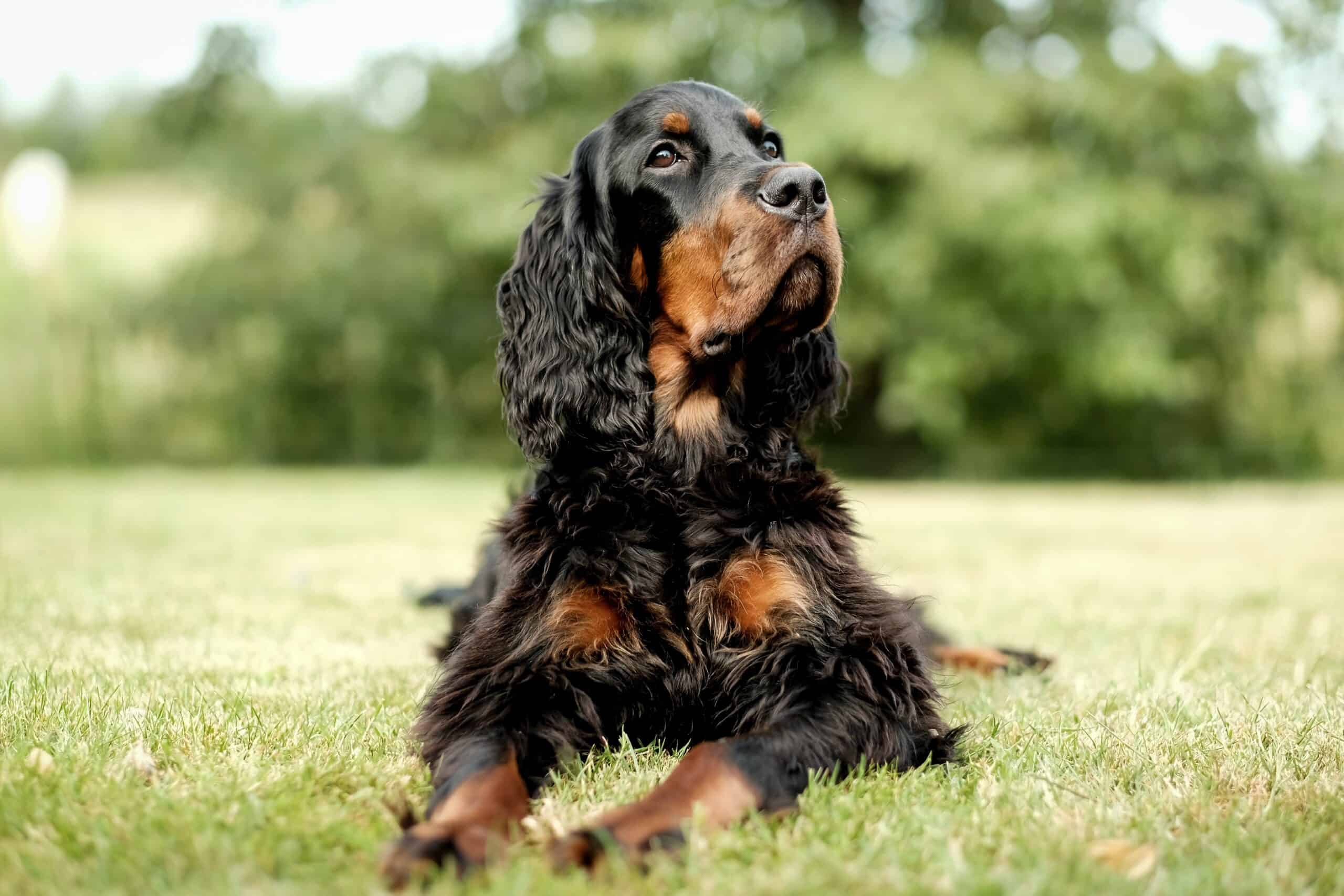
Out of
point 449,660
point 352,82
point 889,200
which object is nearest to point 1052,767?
point 449,660

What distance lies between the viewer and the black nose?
2426 mm

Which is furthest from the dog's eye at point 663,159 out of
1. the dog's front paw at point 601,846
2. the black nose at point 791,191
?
the dog's front paw at point 601,846

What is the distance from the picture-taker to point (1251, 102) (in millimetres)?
12633

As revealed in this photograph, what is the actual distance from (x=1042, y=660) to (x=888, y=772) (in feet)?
5.02

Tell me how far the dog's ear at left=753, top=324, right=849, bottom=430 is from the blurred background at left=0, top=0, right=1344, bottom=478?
29.4ft

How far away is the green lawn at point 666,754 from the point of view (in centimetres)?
166

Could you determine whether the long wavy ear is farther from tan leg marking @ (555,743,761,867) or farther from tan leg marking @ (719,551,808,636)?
tan leg marking @ (555,743,761,867)

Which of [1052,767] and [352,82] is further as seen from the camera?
[352,82]

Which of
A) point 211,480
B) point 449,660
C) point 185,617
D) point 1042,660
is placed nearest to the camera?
point 449,660

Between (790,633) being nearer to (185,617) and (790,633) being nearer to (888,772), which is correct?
(888,772)

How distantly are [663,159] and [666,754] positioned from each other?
129 centimetres

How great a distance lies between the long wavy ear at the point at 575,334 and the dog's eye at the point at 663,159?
12 centimetres

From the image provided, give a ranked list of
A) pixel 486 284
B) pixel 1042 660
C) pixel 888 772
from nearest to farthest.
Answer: pixel 888 772 < pixel 1042 660 < pixel 486 284

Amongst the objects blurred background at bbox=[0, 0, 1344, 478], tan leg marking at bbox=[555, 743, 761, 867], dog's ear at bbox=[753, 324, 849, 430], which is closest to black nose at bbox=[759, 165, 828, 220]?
dog's ear at bbox=[753, 324, 849, 430]
